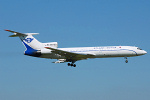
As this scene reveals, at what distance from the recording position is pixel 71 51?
68250 mm

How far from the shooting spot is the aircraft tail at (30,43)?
2643 inches

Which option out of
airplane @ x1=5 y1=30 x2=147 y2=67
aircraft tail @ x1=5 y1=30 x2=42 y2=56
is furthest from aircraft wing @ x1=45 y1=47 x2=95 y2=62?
aircraft tail @ x1=5 y1=30 x2=42 y2=56

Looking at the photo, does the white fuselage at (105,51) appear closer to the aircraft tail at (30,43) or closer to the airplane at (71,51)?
the airplane at (71,51)

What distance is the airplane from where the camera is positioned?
6694 centimetres

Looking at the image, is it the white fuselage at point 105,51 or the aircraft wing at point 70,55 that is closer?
the aircraft wing at point 70,55

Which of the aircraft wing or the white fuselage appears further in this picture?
the white fuselage

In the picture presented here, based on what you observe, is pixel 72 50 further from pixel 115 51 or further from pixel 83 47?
pixel 115 51

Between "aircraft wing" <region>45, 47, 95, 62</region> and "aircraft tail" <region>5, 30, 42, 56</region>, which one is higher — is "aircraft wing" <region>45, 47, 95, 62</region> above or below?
below

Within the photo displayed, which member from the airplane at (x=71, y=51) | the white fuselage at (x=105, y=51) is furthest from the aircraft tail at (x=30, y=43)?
the white fuselage at (x=105, y=51)

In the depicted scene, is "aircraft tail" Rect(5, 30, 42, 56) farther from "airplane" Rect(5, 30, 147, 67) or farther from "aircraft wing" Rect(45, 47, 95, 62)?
"aircraft wing" Rect(45, 47, 95, 62)

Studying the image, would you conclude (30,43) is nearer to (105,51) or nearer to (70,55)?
(70,55)

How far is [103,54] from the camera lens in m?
67.0

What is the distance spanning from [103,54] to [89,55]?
2.90 metres

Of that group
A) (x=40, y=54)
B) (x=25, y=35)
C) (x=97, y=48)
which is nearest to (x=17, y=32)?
(x=25, y=35)
